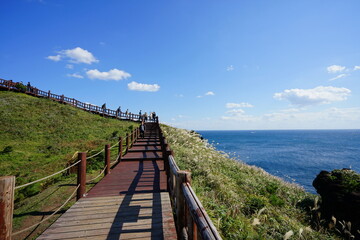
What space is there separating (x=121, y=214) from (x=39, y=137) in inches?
780

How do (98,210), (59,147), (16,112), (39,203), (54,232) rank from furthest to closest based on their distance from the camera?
(16,112) < (59,147) < (39,203) < (98,210) < (54,232)

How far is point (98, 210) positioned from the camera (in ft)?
13.5

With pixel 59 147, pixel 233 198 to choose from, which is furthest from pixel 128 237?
pixel 59 147

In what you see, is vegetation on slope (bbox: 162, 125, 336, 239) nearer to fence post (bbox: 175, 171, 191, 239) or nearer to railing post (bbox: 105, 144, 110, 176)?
fence post (bbox: 175, 171, 191, 239)

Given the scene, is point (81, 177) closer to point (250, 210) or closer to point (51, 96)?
point (250, 210)

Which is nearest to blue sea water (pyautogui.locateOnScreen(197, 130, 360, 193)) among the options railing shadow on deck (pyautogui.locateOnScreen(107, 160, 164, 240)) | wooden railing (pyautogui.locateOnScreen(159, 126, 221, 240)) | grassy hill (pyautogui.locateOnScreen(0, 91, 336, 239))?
grassy hill (pyautogui.locateOnScreen(0, 91, 336, 239))

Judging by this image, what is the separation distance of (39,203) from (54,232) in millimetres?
2791

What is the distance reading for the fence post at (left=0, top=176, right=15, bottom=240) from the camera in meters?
2.28

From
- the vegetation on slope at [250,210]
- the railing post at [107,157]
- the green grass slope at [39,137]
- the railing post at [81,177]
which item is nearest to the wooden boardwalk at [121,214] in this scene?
the railing post at [81,177]

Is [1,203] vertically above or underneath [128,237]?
above

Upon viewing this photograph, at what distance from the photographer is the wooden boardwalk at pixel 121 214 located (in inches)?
126

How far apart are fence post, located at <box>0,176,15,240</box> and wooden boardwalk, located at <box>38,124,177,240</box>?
997mm

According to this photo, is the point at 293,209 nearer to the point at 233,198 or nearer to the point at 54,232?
the point at 233,198

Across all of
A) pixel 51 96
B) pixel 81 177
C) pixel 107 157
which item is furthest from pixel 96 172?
pixel 51 96
